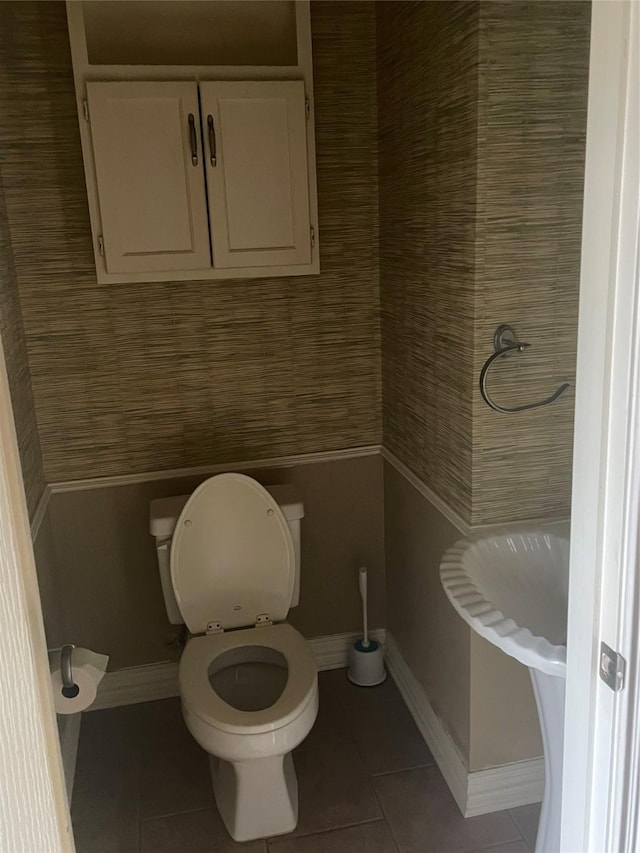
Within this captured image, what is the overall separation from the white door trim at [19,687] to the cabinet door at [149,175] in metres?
1.50

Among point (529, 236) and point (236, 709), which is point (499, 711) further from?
point (529, 236)

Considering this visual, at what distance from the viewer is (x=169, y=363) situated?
7.68 feet

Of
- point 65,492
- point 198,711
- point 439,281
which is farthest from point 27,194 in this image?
point 198,711

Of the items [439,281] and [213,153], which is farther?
[213,153]

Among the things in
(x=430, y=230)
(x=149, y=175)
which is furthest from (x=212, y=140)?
(x=430, y=230)

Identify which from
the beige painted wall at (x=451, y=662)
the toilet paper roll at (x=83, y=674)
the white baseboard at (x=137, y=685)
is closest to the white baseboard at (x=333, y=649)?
the beige painted wall at (x=451, y=662)

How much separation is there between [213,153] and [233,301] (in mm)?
467

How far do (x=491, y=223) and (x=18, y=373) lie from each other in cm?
132

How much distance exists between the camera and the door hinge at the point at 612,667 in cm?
92

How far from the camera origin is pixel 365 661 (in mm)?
2572

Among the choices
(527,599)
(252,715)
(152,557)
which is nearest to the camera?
(527,599)

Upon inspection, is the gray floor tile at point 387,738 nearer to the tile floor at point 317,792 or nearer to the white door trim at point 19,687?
the tile floor at point 317,792

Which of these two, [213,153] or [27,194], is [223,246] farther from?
[27,194]

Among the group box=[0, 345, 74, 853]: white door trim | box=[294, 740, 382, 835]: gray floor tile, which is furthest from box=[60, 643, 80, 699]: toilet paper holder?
box=[294, 740, 382, 835]: gray floor tile
